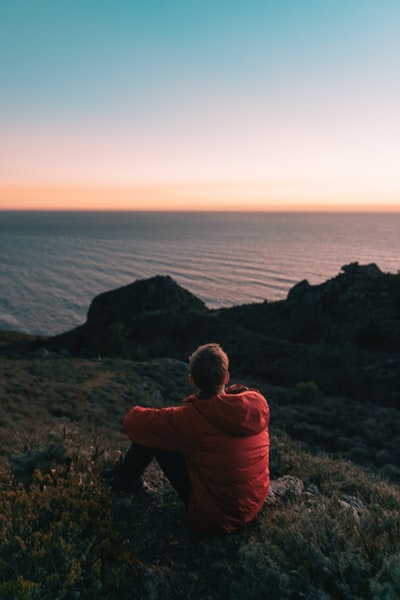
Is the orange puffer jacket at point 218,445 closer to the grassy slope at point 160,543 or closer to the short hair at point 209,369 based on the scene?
the short hair at point 209,369

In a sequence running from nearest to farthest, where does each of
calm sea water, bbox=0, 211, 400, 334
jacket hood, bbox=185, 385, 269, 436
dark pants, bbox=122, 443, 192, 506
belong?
jacket hood, bbox=185, 385, 269, 436, dark pants, bbox=122, 443, 192, 506, calm sea water, bbox=0, 211, 400, 334

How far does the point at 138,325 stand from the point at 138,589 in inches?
1389

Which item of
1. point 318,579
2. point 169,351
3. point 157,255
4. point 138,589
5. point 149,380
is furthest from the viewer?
point 157,255

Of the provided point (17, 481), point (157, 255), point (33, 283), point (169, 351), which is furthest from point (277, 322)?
point (157, 255)

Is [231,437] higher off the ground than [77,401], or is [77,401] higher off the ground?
[231,437]

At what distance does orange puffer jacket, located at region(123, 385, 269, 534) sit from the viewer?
Result: 11.1 ft

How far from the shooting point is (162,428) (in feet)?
11.8

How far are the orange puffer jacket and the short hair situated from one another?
14 centimetres

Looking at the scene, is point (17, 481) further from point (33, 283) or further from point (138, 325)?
point (33, 283)

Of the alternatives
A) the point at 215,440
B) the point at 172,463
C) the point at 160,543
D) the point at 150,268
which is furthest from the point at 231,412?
the point at 150,268

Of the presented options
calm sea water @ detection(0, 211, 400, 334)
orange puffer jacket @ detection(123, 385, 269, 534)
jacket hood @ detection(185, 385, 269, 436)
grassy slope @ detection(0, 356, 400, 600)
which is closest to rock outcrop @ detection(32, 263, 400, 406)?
grassy slope @ detection(0, 356, 400, 600)

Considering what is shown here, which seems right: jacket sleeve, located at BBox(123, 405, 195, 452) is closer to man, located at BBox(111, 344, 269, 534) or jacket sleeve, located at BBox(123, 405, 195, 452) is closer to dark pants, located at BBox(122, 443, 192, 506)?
man, located at BBox(111, 344, 269, 534)

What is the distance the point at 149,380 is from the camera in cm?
1755

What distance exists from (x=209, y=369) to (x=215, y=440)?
638 mm
